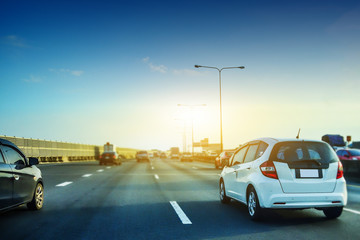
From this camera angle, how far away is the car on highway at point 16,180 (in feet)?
22.5

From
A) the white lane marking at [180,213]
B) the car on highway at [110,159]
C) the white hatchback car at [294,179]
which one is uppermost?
the white hatchback car at [294,179]

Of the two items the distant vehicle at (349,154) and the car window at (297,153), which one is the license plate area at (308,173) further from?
the distant vehicle at (349,154)

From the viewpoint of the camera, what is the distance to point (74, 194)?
11.8 meters

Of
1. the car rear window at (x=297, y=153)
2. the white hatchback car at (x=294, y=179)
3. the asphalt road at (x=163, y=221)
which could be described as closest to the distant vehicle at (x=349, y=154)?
the asphalt road at (x=163, y=221)

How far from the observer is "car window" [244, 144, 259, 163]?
8117 millimetres

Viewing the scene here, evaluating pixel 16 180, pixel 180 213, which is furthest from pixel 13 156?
pixel 180 213

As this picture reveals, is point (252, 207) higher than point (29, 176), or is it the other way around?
point (29, 176)

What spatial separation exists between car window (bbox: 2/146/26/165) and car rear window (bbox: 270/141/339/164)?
497cm

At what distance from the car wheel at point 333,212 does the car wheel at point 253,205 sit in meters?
1.50

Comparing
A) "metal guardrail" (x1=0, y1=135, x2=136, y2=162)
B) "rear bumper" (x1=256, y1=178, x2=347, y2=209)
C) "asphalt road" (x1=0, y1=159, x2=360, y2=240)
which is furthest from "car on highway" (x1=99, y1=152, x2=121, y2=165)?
"rear bumper" (x1=256, y1=178, x2=347, y2=209)

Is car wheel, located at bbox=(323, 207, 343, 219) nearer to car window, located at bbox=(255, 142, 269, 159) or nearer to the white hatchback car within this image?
the white hatchback car

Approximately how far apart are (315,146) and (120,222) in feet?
13.1

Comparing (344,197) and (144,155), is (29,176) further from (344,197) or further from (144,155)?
(144,155)

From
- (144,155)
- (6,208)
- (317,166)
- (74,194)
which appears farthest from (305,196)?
(144,155)
